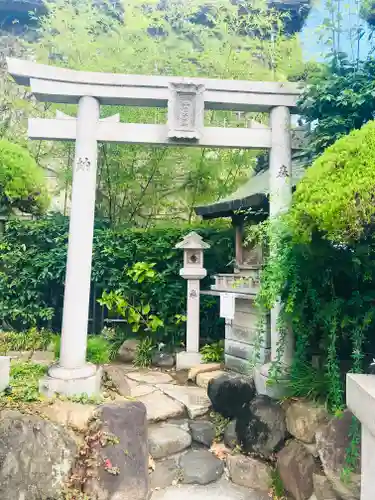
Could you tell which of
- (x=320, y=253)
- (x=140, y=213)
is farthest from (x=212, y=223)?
(x=320, y=253)

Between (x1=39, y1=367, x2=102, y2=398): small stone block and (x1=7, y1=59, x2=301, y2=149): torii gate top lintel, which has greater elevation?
(x1=7, y1=59, x2=301, y2=149): torii gate top lintel

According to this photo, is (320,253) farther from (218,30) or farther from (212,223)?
(218,30)

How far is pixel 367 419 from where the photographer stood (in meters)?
1.76

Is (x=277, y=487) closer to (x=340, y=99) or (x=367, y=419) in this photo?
(x=367, y=419)

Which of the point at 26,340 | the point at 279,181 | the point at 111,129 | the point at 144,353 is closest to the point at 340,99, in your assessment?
the point at 279,181

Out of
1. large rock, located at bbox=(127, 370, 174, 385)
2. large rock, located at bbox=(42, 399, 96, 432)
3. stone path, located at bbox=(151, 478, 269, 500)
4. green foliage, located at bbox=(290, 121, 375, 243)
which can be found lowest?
stone path, located at bbox=(151, 478, 269, 500)

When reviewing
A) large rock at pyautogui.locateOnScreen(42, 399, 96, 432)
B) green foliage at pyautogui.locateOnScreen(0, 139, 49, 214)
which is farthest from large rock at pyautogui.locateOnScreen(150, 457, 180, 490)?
green foliage at pyautogui.locateOnScreen(0, 139, 49, 214)

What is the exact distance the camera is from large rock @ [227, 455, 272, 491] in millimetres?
3168

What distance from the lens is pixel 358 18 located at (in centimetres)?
354

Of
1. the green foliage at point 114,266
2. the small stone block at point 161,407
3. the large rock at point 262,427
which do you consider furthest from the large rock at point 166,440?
the green foliage at point 114,266

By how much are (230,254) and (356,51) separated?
3.34 m

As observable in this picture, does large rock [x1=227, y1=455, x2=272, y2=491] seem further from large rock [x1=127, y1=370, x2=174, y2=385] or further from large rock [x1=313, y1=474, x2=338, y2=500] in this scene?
large rock [x1=127, y1=370, x2=174, y2=385]

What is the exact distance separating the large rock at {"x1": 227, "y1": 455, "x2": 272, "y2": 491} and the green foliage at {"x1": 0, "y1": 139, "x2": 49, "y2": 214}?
165 inches

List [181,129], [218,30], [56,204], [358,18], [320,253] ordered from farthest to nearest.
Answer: [56,204]
[218,30]
[181,129]
[358,18]
[320,253]
